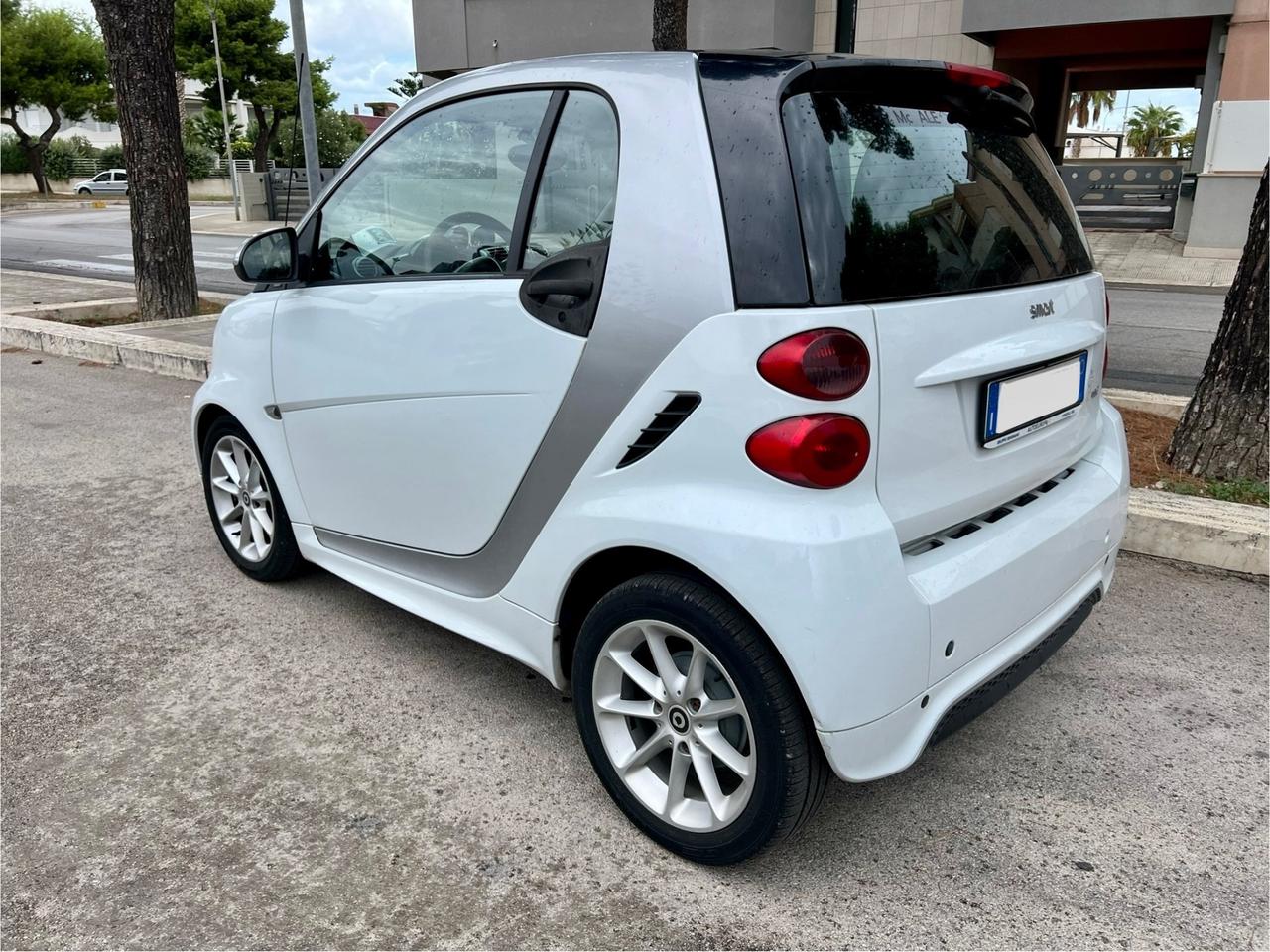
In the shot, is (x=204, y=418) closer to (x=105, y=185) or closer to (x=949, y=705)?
(x=949, y=705)

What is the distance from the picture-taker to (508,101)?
2.66 m

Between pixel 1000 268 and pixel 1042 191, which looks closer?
pixel 1000 268

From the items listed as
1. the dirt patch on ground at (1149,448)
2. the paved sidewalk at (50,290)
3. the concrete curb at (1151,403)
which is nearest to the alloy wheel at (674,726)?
the dirt patch on ground at (1149,448)

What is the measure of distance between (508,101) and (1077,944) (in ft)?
7.96

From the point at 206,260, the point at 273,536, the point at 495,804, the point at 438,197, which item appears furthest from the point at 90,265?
the point at 495,804

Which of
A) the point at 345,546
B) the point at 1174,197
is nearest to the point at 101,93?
the point at 1174,197

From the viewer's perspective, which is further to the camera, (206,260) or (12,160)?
(12,160)

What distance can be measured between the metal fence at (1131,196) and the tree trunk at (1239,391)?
17.1 m

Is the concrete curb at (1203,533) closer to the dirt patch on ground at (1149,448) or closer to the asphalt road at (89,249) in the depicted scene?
the dirt patch on ground at (1149,448)

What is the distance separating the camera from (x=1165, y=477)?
4469 mm

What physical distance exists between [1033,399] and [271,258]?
7.76 feet

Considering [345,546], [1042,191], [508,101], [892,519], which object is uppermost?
[508,101]

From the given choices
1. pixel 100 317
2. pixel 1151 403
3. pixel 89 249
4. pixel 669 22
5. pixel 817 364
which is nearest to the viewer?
pixel 817 364

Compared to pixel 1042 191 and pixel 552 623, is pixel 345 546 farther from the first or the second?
pixel 1042 191
